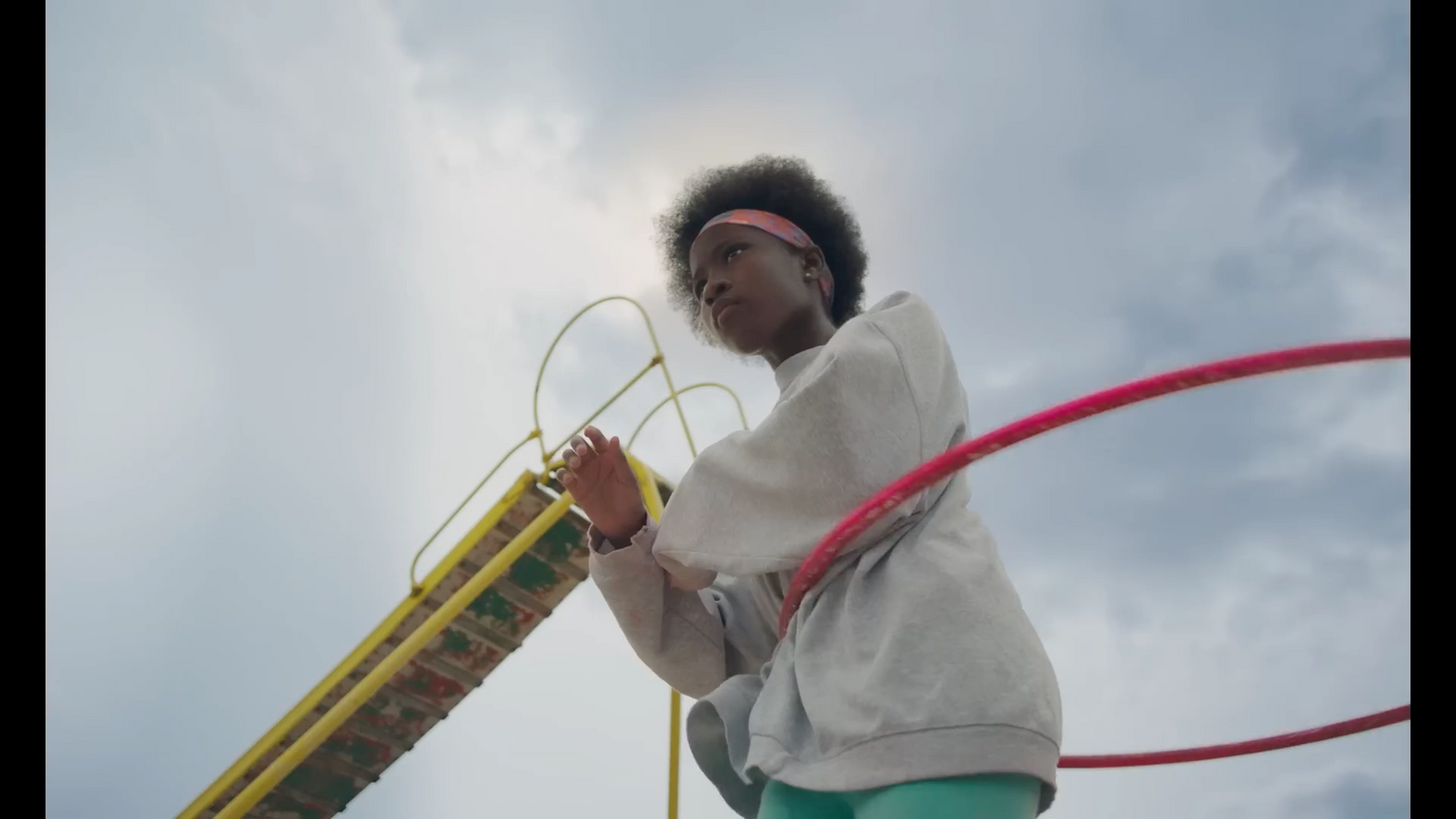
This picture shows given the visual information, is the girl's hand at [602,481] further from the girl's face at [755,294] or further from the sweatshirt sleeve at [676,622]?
the girl's face at [755,294]

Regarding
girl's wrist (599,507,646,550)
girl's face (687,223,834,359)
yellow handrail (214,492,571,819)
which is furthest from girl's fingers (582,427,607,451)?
yellow handrail (214,492,571,819)

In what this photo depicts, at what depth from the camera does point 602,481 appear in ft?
7.98

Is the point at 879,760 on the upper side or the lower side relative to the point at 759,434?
lower

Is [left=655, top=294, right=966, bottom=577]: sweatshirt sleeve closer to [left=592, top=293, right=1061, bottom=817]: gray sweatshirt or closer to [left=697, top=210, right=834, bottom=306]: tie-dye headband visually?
[left=592, top=293, right=1061, bottom=817]: gray sweatshirt

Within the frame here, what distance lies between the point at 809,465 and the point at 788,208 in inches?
53.9

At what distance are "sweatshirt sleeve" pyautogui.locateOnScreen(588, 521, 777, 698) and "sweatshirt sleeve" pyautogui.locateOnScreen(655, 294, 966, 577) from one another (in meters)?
0.20

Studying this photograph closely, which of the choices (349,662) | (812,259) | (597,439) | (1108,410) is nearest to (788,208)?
(812,259)

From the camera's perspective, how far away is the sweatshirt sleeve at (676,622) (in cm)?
242
